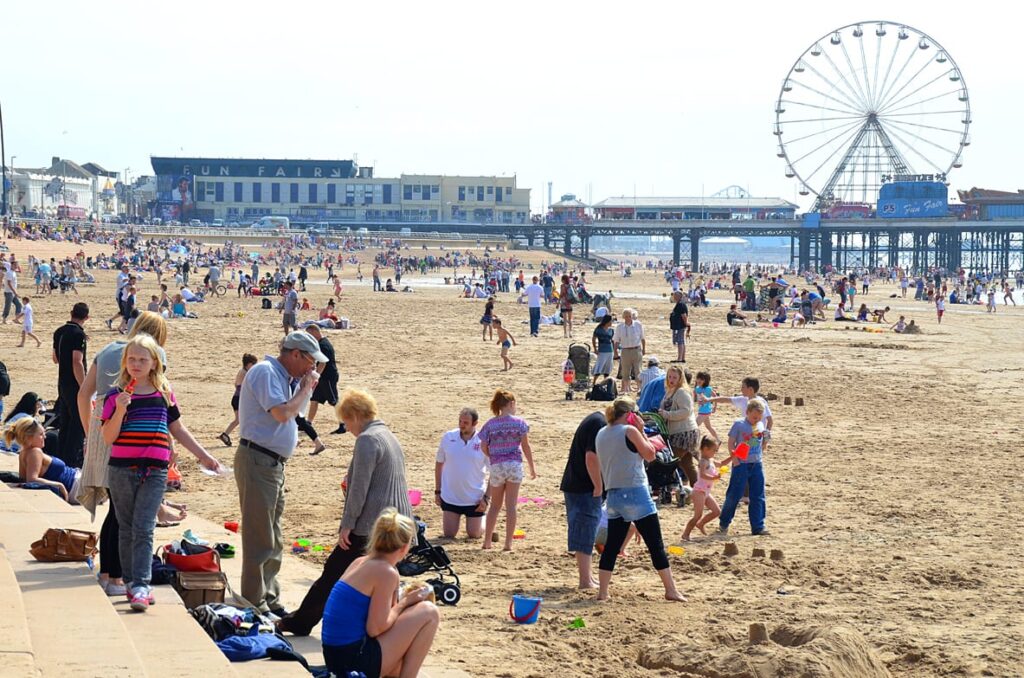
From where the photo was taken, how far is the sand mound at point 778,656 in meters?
6.60

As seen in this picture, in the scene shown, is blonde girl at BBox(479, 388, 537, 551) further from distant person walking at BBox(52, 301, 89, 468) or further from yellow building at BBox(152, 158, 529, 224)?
yellow building at BBox(152, 158, 529, 224)

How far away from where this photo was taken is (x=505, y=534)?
9773 millimetres

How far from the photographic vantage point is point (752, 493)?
400 inches

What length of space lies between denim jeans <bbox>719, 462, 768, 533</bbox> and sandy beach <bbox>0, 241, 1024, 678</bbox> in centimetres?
18

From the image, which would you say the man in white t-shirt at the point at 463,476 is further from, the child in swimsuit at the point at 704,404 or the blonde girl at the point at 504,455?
the child in swimsuit at the point at 704,404

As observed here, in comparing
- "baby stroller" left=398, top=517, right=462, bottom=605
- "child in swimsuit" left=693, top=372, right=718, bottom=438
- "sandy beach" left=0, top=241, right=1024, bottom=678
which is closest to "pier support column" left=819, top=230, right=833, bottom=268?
"sandy beach" left=0, top=241, right=1024, bottom=678

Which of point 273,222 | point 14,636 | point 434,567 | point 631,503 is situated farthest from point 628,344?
point 273,222

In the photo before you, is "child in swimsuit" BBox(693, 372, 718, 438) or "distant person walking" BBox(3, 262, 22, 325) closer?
"child in swimsuit" BBox(693, 372, 718, 438)

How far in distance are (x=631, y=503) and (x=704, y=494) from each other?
2128mm

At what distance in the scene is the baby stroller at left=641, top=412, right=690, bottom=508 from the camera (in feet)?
35.3

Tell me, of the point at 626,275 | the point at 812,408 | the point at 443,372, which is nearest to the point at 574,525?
the point at 812,408

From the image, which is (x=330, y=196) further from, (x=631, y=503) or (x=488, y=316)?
(x=631, y=503)

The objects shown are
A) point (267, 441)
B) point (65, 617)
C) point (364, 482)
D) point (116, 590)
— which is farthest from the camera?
point (267, 441)

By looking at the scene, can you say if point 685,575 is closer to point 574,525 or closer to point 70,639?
point 574,525
